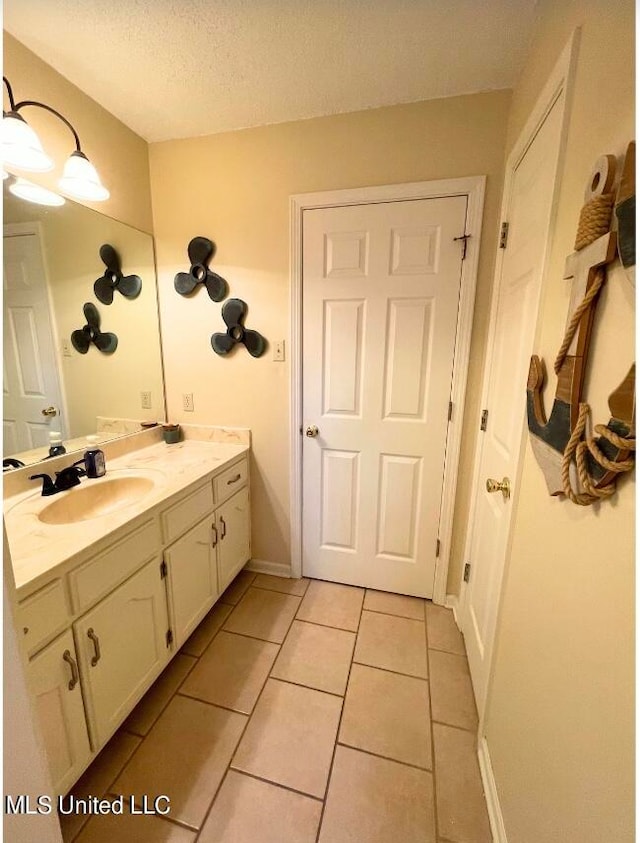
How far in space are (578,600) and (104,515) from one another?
4.36 feet

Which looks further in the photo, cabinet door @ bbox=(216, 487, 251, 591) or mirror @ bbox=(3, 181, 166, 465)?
cabinet door @ bbox=(216, 487, 251, 591)

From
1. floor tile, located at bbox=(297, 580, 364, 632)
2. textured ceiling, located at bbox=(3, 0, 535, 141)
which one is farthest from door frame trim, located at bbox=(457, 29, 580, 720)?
floor tile, located at bbox=(297, 580, 364, 632)

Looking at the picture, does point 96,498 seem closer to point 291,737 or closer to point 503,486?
point 291,737

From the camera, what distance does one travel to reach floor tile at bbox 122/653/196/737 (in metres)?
1.26

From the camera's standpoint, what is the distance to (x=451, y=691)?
1399 mm

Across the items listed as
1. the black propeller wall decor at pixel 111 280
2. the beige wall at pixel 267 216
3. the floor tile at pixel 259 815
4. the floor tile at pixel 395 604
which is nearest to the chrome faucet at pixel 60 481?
the beige wall at pixel 267 216

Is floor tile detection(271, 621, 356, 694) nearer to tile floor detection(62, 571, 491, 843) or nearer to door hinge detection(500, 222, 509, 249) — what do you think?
tile floor detection(62, 571, 491, 843)

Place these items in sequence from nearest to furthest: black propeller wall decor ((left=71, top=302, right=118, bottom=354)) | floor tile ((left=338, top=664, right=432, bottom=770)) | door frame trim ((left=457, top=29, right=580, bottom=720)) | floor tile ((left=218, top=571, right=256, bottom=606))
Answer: door frame trim ((left=457, top=29, right=580, bottom=720)), floor tile ((left=338, top=664, right=432, bottom=770)), black propeller wall decor ((left=71, top=302, right=118, bottom=354)), floor tile ((left=218, top=571, right=256, bottom=606))

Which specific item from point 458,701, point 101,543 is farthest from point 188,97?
point 458,701

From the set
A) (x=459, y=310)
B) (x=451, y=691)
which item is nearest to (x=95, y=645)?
(x=451, y=691)

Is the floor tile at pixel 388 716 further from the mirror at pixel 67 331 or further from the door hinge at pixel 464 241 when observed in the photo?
the door hinge at pixel 464 241

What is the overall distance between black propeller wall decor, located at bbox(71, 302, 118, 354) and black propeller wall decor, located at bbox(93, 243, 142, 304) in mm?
93

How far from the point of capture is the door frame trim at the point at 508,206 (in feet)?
2.69

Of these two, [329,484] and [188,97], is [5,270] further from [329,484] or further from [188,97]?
[329,484]
